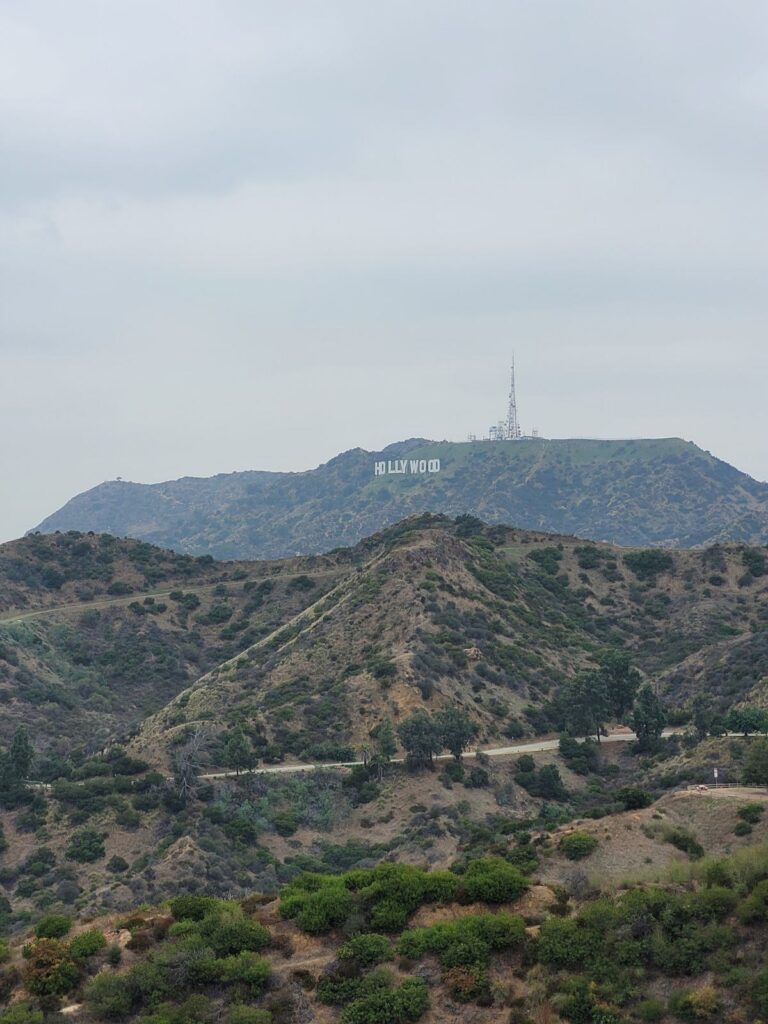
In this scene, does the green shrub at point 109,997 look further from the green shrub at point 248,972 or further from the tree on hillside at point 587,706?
the tree on hillside at point 587,706

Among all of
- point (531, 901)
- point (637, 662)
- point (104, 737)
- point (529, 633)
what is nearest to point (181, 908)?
point (531, 901)

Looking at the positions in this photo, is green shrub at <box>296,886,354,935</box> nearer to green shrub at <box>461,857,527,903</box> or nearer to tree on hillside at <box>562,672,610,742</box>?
green shrub at <box>461,857,527,903</box>

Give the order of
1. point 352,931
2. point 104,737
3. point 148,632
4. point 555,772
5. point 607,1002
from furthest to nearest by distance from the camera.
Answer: point 148,632 → point 104,737 → point 555,772 → point 352,931 → point 607,1002

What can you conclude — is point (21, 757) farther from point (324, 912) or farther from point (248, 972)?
point (248, 972)

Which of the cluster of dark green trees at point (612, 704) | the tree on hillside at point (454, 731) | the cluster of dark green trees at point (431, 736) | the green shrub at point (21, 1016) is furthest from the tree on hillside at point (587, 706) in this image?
the green shrub at point (21, 1016)

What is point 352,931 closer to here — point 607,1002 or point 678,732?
point 607,1002

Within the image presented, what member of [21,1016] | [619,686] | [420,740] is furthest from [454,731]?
[21,1016]
